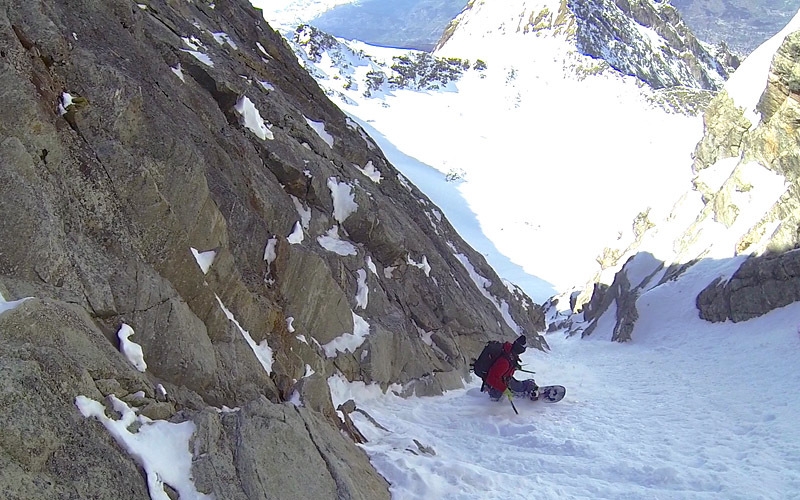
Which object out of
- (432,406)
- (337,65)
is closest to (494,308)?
(432,406)

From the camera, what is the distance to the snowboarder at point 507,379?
424 inches

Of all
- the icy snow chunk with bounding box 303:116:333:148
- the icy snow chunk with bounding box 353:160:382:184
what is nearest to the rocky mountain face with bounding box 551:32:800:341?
the icy snow chunk with bounding box 353:160:382:184

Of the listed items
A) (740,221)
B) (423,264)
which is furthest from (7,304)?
(740,221)

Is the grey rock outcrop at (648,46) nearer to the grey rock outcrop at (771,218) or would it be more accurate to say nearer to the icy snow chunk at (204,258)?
the grey rock outcrop at (771,218)

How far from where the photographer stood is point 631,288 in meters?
29.7

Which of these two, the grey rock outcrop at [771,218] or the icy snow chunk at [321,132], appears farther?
the grey rock outcrop at [771,218]

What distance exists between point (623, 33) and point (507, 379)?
128 meters

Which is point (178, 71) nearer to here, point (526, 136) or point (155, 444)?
point (155, 444)

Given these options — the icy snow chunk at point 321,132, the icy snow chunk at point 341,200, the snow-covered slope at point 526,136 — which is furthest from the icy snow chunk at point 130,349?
the snow-covered slope at point 526,136

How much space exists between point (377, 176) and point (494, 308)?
6.39 metres

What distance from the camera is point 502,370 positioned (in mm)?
10828

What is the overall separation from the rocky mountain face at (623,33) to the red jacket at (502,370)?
110m

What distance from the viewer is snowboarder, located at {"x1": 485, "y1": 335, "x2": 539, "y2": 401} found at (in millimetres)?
10758

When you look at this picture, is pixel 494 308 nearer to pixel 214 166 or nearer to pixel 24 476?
pixel 214 166
